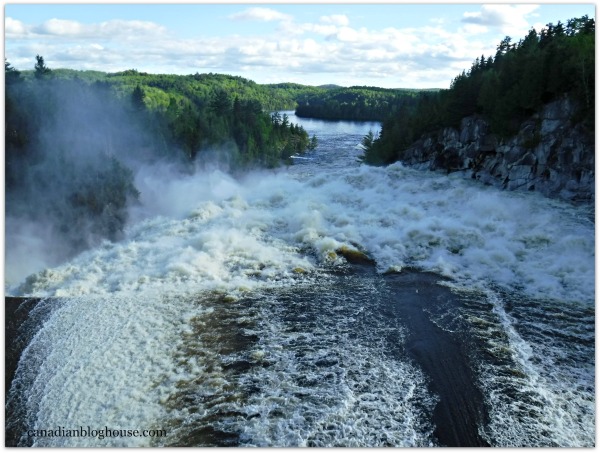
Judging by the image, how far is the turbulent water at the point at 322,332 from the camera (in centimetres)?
1137

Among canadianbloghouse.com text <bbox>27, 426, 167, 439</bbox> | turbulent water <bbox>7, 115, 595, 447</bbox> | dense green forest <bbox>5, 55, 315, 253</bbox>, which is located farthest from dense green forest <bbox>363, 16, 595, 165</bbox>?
canadianbloghouse.com text <bbox>27, 426, 167, 439</bbox>

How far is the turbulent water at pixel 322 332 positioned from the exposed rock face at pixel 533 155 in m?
2.01

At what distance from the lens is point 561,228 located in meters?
23.7

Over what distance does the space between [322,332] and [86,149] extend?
66.9ft

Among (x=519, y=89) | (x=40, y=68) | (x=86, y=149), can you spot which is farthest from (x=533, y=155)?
(x=40, y=68)

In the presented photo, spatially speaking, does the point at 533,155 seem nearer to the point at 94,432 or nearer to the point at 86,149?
the point at 86,149

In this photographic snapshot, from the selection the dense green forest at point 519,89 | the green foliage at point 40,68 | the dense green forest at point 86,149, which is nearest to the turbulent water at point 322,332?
the dense green forest at point 86,149

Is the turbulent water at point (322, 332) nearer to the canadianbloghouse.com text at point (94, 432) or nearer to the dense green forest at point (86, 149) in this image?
the canadianbloghouse.com text at point (94, 432)

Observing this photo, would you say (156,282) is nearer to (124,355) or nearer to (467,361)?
(124,355)

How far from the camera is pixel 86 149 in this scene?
1112 inches

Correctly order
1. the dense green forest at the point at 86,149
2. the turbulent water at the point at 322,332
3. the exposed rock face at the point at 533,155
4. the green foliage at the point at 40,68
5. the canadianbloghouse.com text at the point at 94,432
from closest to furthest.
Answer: the canadianbloghouse.com text at the point at 94,432 → the turbulent water at the point at 322,332 → the dense green forest at the point at 86,149 → the exposed rock face at the point at 533,155 → the green foliage at the point at 40,68

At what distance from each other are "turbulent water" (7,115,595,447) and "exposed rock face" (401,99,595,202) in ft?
6.59

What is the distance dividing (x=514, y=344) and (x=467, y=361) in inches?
76.7

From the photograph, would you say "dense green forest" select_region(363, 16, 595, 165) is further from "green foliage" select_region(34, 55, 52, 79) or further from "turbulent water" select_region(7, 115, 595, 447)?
"green foliage" select_region(34, 55, 52, 79)
